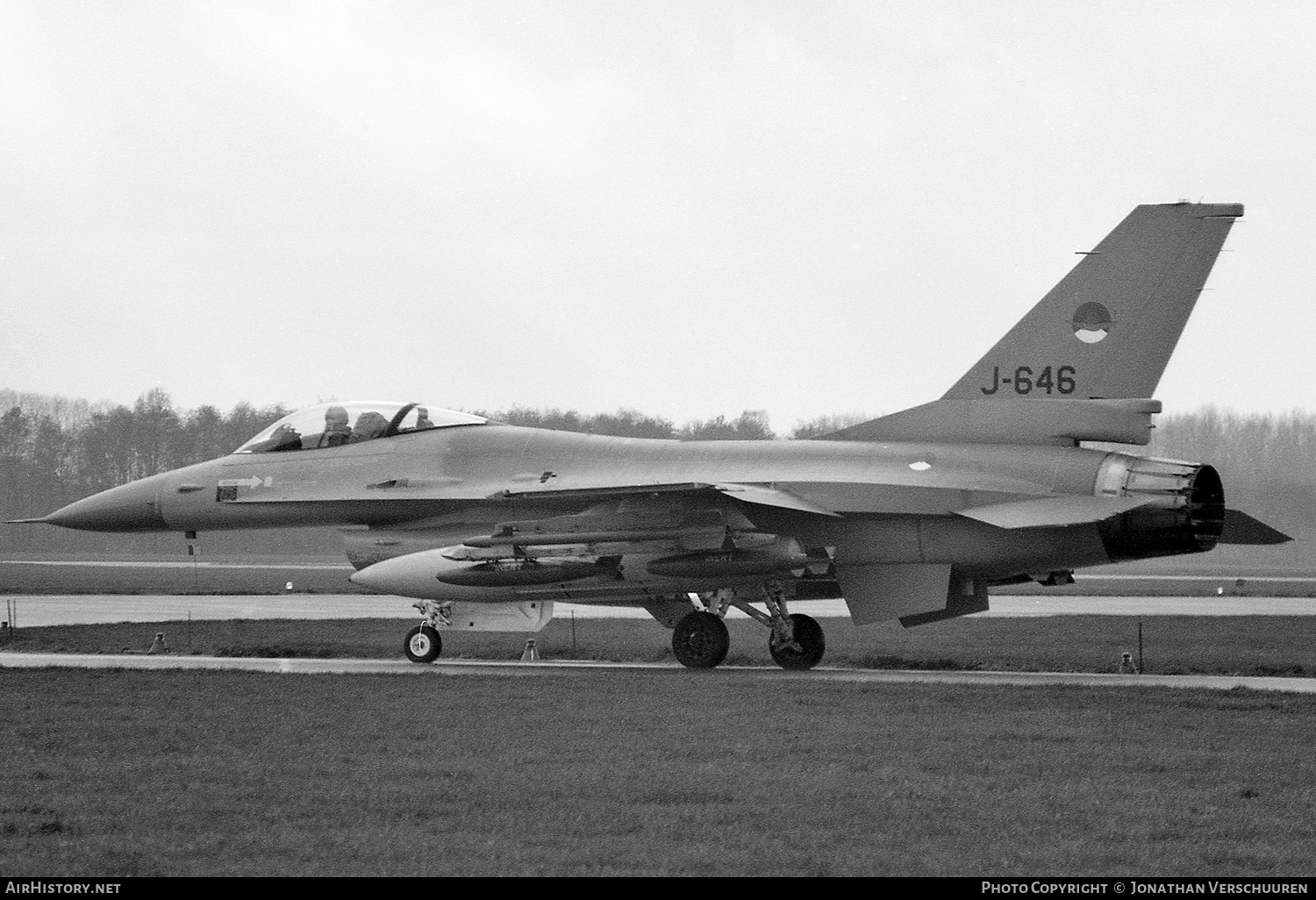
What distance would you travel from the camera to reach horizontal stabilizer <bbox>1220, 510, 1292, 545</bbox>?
1590cm

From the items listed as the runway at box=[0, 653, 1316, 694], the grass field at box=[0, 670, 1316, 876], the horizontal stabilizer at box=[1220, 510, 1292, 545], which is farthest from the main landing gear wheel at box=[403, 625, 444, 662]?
the horizontal stabilizer at box=[1220, 510, 1292, 545]

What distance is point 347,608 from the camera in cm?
3039

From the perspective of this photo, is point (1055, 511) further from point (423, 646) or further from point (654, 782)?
point (423, 646)

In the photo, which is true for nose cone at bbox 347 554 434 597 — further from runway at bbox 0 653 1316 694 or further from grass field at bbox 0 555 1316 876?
grass field at bbox 0 555 1316 876

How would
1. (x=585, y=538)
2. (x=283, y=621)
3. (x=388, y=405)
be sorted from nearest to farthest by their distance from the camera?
1. (x=585, y=538)
2. (x=388, y=405)
3. (x=283, y=621)

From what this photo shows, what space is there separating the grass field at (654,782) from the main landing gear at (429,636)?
4456 mm

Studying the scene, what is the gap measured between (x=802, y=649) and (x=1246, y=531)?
497cm

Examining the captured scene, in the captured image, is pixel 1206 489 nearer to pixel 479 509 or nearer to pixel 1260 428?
pixel 479 509

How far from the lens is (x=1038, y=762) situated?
9492 mm

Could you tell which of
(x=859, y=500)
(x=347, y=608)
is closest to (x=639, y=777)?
(x=859, y=500)

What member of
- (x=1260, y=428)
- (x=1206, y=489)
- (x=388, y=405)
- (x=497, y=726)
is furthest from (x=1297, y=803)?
(x=1260, y=428)

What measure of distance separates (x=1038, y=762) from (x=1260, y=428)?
35410 millimetres
